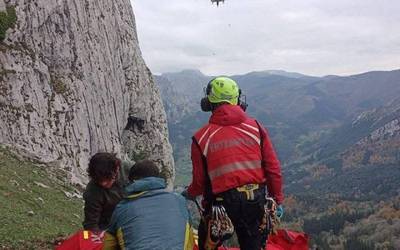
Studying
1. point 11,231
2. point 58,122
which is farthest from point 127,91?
point 11,231

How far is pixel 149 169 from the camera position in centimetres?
707

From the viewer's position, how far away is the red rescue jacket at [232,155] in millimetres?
7355

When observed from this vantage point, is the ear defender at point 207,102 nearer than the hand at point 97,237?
Yes

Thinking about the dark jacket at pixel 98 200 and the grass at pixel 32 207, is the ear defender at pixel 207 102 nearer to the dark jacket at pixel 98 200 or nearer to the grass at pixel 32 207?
the dark jacket at pixel 98 200

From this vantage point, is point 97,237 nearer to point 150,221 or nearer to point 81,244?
point 81,244

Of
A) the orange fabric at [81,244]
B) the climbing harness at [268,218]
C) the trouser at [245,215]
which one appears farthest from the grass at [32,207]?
the climbing harness at [268,218]

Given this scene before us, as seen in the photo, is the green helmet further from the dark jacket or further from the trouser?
the dark jacket


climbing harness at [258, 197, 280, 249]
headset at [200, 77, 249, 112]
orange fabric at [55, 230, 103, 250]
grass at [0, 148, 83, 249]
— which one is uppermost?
headset at [200, 77, 249, 112]

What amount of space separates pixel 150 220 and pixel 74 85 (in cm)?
3477

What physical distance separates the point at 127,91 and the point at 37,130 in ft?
73.7

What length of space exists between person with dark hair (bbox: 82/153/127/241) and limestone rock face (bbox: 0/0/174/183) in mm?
19689

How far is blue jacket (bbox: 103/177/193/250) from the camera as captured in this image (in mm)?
6340

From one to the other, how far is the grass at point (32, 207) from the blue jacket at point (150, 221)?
6.24 m

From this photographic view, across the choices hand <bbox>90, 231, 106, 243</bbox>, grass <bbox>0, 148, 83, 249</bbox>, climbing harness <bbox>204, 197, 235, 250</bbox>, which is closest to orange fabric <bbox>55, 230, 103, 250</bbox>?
hand <bbox>90, 231, 106, 243</bbox>
